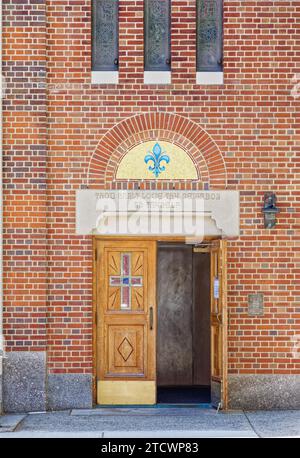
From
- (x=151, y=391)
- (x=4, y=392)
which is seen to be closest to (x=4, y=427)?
(x=4, y=392)

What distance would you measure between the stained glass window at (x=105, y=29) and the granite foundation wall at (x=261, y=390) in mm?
4915

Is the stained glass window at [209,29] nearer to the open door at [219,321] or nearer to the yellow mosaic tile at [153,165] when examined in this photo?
the yellow mosaic tile at [153,165]

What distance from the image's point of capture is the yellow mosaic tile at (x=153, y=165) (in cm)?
1188

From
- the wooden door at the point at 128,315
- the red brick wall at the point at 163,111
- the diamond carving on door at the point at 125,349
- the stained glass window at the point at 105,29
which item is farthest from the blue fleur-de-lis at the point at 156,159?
the diamond carving on door at the point at 125,349

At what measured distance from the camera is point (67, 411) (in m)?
11.7

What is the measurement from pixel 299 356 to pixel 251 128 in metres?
3.27

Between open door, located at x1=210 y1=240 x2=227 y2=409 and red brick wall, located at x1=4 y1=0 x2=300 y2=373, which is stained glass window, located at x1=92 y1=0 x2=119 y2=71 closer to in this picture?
red brick wall, located at x1=4 y1=0 x2=300 y2=373

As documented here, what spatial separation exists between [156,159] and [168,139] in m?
0.33

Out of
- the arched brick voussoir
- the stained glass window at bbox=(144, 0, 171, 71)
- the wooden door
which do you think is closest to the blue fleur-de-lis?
the arched brick voussoir

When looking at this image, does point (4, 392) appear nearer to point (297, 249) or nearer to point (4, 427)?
point (4, 427)

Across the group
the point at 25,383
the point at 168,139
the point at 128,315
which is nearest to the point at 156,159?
the point at 168,139

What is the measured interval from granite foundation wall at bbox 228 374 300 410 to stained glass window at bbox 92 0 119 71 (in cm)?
491

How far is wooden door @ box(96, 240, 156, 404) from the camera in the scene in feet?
39.8

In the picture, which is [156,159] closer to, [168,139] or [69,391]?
[168,139]
